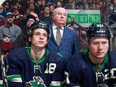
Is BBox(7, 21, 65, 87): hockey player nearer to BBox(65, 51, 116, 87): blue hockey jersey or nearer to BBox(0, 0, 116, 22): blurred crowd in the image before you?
BBox(65, 51, 116, 87): blue hockey jersey

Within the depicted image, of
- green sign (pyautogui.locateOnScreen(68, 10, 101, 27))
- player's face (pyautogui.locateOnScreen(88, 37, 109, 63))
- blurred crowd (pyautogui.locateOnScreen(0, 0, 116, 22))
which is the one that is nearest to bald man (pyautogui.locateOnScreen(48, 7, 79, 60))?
player's face (pyautogui.locateOnScreen(88, 37, 109, 63))

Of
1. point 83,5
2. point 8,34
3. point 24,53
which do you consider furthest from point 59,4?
point 24,53

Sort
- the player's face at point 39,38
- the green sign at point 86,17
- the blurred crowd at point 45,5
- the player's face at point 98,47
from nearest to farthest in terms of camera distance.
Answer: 1. the player's face at point 98,47
2. the player's face at point 39,38
3. the green sign at point 86,17
4. the blurred crowd at point 45,5

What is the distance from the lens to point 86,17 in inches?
346

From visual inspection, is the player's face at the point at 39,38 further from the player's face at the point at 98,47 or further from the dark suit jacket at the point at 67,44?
the dark suit jacket at the point at 67,44

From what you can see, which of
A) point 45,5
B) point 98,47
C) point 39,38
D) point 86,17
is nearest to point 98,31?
point 98,47

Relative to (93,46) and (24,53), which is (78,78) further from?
(24,53)

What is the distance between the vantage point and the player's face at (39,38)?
3373 mm

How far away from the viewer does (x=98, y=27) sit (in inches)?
127

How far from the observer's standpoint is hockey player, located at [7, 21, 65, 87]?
3.41 metres

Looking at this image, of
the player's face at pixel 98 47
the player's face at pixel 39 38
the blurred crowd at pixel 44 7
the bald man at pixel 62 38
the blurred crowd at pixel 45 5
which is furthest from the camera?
the blurred crowd at pixel 45 5

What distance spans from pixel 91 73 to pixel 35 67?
0.55 metres

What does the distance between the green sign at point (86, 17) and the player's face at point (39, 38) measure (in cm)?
533

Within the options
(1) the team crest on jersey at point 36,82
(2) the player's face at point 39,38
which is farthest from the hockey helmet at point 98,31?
(1) the team crest on jersey at point 36,82
